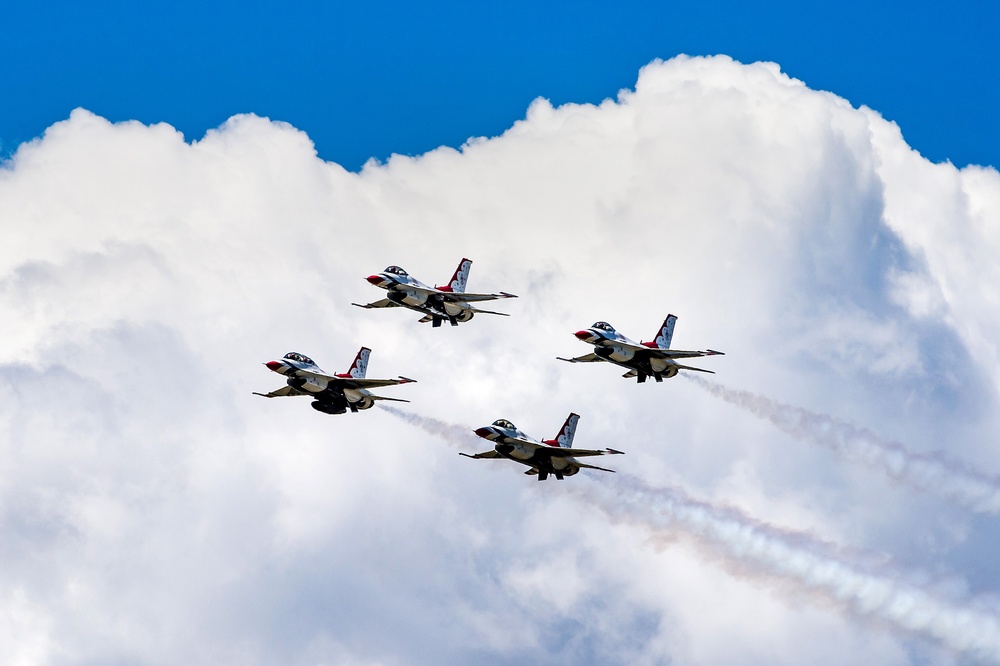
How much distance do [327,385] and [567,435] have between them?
18316 mm

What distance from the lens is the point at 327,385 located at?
129 meters

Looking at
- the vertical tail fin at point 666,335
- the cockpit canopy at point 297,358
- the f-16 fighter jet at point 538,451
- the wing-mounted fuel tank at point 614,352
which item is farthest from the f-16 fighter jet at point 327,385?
the vertical tail fin at point 666,335

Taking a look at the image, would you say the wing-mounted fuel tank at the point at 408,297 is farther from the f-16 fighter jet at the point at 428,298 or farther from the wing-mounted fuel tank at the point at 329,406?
the wing-mounted fuel tank at the point at 329,406

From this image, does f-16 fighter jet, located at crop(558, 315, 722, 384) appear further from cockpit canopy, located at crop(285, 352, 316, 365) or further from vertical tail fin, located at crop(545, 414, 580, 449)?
cockpit canopy, located at crop(285, 352, 316, 365)

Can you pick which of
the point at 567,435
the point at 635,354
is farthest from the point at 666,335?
the point at 567,435

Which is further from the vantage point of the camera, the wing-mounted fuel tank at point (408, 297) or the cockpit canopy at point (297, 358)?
the wing-mounted fuel tank at point (408, 297)

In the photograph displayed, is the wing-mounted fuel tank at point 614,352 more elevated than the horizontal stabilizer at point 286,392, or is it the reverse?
the wing-mounted fuel tank at point 614,352

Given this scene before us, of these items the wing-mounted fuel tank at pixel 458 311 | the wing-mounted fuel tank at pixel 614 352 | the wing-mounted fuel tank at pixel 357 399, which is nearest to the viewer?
the wing-mounted fuel tank at pixel 357 399

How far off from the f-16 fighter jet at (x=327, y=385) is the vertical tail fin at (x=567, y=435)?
39.9 ft

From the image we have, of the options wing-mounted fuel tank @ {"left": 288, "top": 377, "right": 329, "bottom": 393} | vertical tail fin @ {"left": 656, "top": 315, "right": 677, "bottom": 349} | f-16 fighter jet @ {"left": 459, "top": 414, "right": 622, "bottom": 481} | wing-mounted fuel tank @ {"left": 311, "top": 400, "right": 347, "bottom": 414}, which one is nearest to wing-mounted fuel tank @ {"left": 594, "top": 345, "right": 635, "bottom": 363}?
vertical tail fin @ {"left": 656, "top": 315, "right": 677, "bottom": 349}

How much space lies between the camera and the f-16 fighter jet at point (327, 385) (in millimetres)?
127875

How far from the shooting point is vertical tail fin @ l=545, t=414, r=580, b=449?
12581cm

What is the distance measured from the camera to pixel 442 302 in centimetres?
14100

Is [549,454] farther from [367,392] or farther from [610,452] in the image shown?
[367,392]
